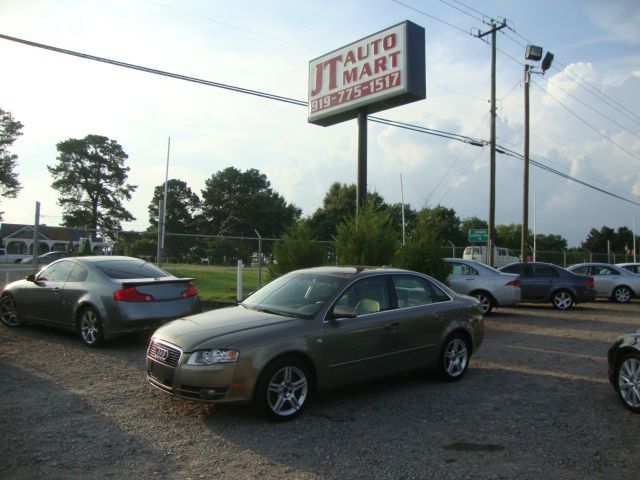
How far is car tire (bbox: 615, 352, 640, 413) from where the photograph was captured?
567cm

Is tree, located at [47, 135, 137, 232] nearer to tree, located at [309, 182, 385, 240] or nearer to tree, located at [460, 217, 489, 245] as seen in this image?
tree, located at [309, 182, 385, 240]

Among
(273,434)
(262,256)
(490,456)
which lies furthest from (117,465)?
(262,256)

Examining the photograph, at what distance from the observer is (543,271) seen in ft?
55.3

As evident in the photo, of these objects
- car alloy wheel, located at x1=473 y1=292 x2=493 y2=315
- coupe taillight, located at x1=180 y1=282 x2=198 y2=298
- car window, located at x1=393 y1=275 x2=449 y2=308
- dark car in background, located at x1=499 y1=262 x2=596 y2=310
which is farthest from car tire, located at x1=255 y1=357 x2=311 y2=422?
dark car in background, located at x1=499 y1=262 x2=596 y2=310

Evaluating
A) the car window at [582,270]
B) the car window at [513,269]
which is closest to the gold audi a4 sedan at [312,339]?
the car window at [513,269]

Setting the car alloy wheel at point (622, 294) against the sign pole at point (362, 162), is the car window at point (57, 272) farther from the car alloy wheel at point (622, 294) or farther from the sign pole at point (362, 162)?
the car alloy wheel at point (622, 294)

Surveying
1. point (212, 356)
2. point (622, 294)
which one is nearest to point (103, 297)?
point (212, 356)

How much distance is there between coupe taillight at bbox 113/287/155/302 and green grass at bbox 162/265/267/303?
6.74 metres

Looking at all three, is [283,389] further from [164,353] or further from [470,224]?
[470,224]

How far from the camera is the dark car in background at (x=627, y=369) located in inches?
224

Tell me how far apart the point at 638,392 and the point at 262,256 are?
12.0m

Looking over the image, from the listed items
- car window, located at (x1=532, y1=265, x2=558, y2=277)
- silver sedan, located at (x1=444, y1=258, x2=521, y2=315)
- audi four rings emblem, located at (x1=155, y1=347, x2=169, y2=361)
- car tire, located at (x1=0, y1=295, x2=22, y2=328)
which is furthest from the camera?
car window, located at (x1=532, y1=265, x2=558, y2=277)

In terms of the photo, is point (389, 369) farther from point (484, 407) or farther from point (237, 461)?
point (237, 461)

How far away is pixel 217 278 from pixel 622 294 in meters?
14.5
